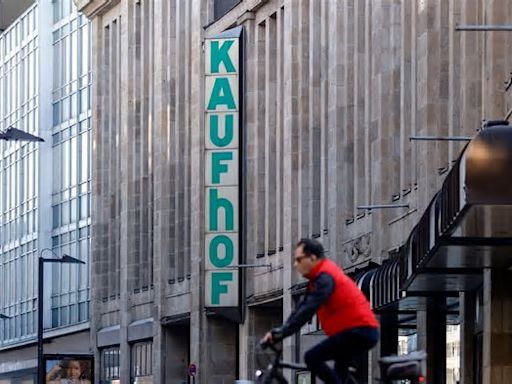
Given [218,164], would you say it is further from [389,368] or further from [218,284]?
[389,368]

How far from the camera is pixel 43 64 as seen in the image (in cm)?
7544

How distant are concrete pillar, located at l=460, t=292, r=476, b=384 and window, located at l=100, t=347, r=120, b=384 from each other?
3354 cm

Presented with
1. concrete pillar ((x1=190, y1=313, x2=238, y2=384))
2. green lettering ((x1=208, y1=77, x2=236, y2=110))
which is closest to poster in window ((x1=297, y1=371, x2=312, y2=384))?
concrete pillar ((x1=190, y1=313, x2=238, y2=384))

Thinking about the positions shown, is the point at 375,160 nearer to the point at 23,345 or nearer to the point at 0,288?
the point at 23,345

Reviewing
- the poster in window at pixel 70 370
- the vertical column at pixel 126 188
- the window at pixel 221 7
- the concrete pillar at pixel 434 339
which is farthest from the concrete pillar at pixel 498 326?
the vertical column at pixel 126 188

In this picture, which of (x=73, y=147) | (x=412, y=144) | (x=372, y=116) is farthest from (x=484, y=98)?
(x=73, y=147)

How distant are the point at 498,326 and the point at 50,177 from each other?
45.9 meters

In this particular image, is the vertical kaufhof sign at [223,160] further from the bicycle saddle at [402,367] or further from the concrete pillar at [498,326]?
the bicycle saddle at [402,367]

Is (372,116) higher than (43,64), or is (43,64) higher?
(43,64)

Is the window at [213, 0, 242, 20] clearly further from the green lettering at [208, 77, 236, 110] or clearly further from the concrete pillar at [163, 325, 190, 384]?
the concrete pillar at [163, 325, 190, 384]

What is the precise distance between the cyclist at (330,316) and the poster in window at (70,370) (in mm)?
46416

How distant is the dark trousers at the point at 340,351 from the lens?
12531 mm

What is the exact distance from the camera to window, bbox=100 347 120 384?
67812 millimetres

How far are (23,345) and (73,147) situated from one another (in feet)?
34.9
